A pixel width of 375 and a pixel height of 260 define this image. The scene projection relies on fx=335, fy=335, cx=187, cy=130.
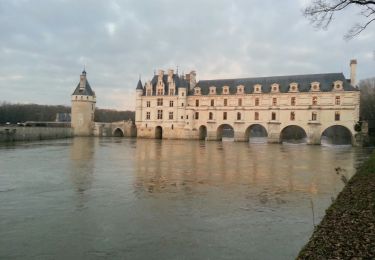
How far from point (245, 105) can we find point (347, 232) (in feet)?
141

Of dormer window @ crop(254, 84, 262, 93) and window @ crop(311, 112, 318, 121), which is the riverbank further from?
dormer window @ crop(254, 84, 262, 93)

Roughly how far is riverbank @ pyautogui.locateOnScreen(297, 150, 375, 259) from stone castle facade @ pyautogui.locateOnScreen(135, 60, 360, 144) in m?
36.8

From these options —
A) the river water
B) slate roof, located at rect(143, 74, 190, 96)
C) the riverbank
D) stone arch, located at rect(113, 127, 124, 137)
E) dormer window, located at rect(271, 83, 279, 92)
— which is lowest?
the river water

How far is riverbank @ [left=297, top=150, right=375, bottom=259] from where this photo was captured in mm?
4879

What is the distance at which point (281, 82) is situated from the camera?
46969mm

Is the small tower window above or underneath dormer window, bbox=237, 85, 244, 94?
underneath

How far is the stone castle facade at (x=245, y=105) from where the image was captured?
42.4m

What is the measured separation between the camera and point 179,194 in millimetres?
10734

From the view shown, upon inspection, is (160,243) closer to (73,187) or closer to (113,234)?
(113,234)

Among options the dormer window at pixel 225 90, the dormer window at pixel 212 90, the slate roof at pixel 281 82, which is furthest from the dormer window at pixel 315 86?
the dormer window at pixel 212 90

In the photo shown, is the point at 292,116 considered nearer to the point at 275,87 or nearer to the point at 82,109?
the point at 275,87

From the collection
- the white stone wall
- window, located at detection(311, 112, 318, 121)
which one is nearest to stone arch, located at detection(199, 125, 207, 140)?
the white stone wall

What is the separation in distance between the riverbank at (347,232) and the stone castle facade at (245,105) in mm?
36813

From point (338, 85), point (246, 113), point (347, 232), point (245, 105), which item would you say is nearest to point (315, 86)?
point (338, 85)
